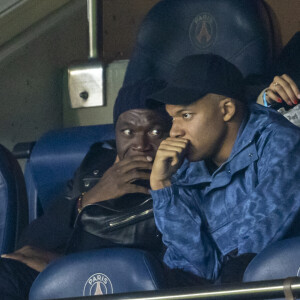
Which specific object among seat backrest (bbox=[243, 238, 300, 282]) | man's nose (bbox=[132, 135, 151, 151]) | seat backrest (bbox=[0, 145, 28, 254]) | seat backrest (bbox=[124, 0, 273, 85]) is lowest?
seat backrest (bbox=[0, 145, 28, 254])

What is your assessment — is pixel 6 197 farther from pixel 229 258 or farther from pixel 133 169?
pixel 229 258

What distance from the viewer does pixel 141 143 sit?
1.50 m

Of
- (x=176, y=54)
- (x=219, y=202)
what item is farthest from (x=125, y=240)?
(x=176, y=54)

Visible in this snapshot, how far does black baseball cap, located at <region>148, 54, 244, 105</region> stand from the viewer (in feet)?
3.93

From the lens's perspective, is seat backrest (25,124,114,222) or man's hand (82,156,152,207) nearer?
man's hand (82,156,152,207)

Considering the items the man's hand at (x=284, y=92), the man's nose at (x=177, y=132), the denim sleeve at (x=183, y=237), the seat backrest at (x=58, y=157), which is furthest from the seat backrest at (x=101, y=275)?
the seat backrest at (x=58, y=157)

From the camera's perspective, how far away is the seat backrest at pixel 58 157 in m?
1.69

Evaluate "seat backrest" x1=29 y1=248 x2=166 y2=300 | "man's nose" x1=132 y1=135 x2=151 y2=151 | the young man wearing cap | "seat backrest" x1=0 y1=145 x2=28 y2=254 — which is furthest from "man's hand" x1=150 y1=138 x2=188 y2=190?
"seat backrest" x1=0 y1=145 x2=28 y2=254

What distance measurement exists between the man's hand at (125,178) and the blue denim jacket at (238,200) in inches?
6.6

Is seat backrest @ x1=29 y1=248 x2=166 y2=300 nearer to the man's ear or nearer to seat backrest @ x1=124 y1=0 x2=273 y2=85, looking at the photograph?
the man's ear

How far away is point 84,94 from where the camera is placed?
2170 mm

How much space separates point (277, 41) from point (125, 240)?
89 cm

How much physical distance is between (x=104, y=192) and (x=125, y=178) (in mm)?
56

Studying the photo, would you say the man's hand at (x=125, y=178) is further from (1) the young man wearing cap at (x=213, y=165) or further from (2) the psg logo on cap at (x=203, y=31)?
(2) the psg logo on cap at (x=203, y=31)
